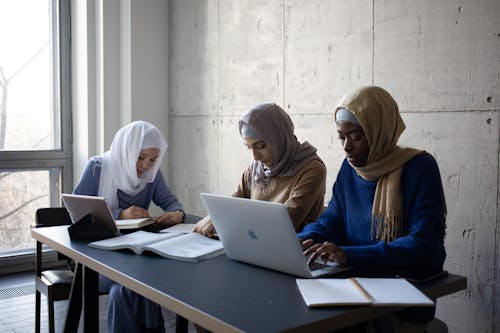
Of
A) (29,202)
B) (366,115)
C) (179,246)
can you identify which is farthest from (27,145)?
(366,115)

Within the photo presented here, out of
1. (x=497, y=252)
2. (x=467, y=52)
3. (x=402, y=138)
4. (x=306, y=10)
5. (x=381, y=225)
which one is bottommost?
(x=497, y=252)

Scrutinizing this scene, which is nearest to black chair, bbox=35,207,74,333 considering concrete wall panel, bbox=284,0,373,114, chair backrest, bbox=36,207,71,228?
chair backrest, bbox=36,207,71,228

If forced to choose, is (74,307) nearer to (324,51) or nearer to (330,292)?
(330,292)

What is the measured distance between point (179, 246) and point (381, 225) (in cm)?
70

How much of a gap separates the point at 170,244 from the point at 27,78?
299cm

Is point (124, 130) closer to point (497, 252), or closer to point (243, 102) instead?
point (243, 102)

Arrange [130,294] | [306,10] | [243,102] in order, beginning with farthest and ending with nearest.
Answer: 1. [243,102]
2. [306,10]
3. [130,294]

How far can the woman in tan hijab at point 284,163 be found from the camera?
239 cm

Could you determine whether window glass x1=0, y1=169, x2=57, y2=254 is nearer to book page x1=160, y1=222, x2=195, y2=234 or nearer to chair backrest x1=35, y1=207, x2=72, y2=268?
chair backrest x1=35, y1=207, x2=72, y2=268

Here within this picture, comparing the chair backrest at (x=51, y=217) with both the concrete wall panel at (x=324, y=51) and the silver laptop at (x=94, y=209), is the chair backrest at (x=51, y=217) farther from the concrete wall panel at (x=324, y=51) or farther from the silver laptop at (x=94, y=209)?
the concrete wall panel at (x=324, y=51)

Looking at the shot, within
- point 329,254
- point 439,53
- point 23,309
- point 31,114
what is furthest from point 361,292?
point 31,114

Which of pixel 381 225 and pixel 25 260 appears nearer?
pixel 381 225

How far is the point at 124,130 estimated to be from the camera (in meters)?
3.05

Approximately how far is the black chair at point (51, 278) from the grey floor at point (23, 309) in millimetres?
428
